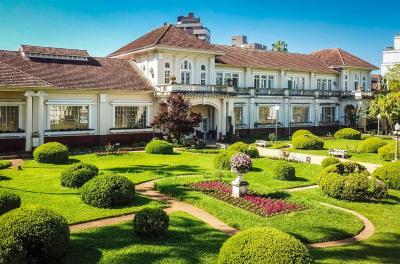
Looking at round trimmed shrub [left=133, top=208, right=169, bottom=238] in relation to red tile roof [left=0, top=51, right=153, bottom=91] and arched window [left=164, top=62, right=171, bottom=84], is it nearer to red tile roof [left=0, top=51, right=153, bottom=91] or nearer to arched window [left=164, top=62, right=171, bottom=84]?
red tile roof [left=0, top=51, right=153, bottom=91]

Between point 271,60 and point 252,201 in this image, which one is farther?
point 271,60

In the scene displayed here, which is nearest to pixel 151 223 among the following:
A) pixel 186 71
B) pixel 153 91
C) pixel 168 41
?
pixel 153 91

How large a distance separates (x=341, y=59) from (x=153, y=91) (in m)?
29.4

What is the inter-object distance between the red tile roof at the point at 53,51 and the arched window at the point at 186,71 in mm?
8451

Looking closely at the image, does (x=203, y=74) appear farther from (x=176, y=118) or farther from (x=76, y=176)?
(x=76, y=176)

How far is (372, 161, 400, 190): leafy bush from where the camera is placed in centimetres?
1919

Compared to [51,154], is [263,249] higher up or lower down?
lower down

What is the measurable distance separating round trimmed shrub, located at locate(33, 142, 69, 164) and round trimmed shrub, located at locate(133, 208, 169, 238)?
13.9m

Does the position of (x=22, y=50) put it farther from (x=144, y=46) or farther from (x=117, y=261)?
(x=117, y=261)

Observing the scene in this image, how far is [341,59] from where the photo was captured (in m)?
54.3

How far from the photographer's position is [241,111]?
1730 inches

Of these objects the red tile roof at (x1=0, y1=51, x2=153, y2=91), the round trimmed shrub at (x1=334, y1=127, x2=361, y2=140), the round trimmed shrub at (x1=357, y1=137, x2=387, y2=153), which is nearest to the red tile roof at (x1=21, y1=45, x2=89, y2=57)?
the red tile roof at (x1=0, y1=51, x2=153, y2=91)

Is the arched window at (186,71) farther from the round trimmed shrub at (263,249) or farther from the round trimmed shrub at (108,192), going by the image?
the round trimmed shrub at (263,249)

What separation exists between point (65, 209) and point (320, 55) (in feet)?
162
